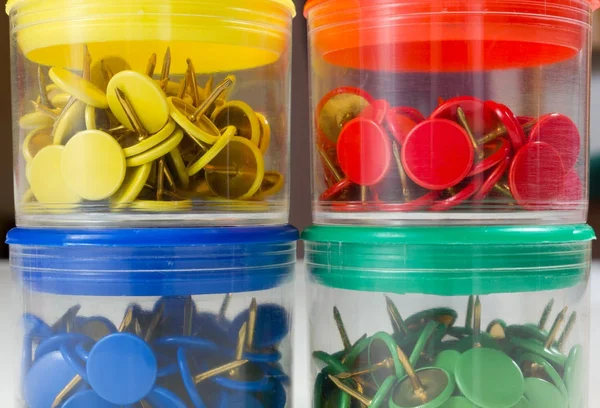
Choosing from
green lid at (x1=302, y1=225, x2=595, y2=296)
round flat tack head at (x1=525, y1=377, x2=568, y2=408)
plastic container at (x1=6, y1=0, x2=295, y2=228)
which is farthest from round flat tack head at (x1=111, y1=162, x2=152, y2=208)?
round flat tack head at (x1=525, y1=377, x2=568, y2=408)

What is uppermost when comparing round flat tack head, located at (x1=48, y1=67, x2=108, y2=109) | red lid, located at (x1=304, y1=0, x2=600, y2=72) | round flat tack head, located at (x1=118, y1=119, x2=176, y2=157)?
red lid, located at (x1=304, y1=0, x2=600, y2=72)

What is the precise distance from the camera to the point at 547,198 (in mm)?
709

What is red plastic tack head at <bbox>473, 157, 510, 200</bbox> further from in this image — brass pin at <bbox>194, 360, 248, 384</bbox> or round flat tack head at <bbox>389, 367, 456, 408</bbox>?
brass pin at <bbox>194, 360, 248, 384</bbox>

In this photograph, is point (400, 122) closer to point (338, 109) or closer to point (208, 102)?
point (338, 109)

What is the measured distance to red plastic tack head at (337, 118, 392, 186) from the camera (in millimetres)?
699

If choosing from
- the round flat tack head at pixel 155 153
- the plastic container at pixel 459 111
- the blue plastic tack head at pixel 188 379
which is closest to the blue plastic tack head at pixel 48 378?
the blue plastic tack head at pixel 188 379

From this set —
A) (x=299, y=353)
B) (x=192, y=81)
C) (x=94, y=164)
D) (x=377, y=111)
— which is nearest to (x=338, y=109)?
(x=377, y=111)

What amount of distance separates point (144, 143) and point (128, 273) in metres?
0.13

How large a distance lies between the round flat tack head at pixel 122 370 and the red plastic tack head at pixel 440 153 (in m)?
0.32

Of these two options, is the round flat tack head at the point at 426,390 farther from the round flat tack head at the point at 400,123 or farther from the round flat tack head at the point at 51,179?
the round flat tack head at the point at 51,179

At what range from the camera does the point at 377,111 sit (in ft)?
2.33

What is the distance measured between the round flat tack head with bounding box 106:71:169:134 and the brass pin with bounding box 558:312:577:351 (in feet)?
1.54

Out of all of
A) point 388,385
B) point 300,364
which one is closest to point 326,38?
point 388,385

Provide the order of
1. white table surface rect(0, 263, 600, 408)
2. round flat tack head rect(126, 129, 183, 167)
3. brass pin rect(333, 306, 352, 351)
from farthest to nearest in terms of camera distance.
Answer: white table surface rect(0, 263, 600, 408)
brass pin rect(333, 306, 352, 351)
round flat tack head rect(126, 129, 183, 167)
